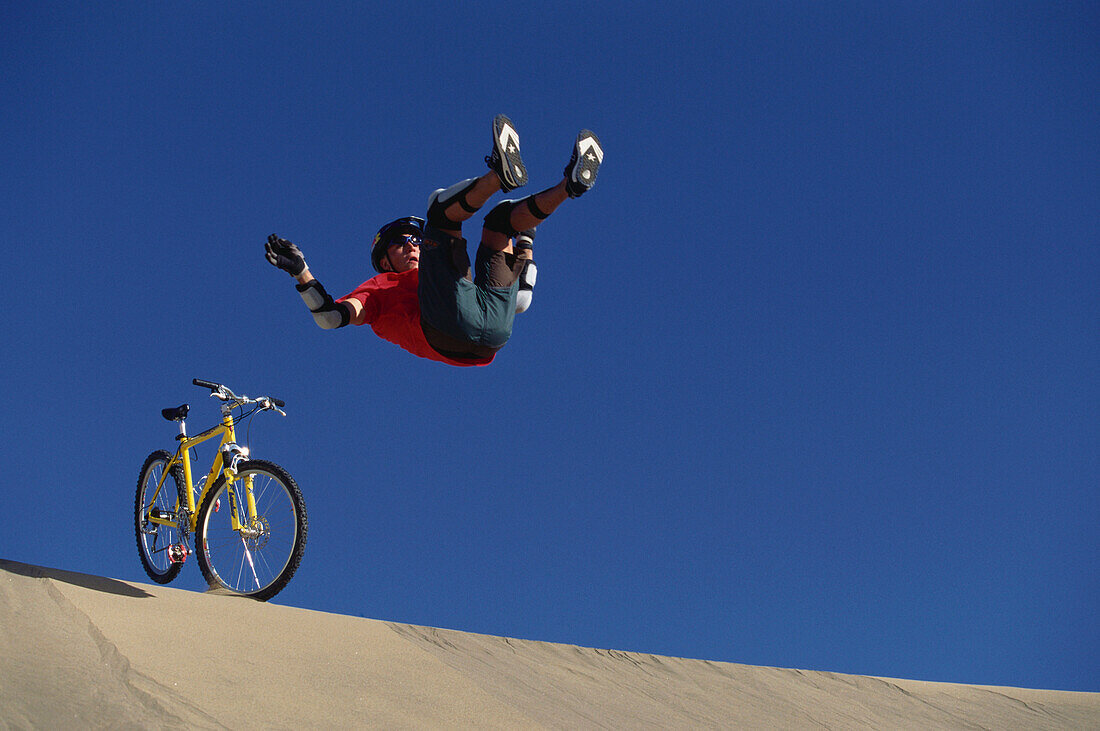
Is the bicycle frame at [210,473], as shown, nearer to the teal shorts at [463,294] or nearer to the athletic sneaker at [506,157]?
the teal shorts at [463,294]

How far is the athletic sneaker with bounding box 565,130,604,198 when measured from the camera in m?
4.07

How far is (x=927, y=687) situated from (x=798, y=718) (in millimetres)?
2762

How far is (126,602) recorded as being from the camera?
448 centimetres

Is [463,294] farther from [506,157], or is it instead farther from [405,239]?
[405,239]

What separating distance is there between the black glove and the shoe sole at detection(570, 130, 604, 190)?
1.54m

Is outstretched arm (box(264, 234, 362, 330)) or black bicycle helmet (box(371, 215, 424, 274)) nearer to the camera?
outstretched arm (box(264, 234, 362, 330))

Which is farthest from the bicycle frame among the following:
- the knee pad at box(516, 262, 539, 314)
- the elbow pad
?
the knee pad at box(516, 262, 539, 314)

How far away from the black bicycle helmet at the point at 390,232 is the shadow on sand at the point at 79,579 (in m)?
2.33

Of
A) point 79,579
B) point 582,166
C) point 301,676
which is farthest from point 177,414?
point 582,166

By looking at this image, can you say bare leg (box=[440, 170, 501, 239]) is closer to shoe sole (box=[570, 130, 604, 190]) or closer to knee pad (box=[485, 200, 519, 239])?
knee pad (box=[485, 200, 519, 239])

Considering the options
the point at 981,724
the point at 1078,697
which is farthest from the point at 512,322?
the point at 1078,697

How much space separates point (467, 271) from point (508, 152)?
0.65 meters

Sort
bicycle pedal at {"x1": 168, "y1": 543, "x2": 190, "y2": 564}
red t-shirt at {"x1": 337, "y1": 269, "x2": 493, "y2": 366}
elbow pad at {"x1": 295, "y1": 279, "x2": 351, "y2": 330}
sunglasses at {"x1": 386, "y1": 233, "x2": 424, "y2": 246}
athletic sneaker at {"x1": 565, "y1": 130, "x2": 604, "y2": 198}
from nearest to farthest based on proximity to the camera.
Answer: athletic sneaker at {"x1": 565, "y1": 130, "x2": 604, "y2": 198} → elbow pad at {"x1": 295, "y1": 279, "x2": 351, "y2": 330} → red t-shirt at {"x1": 337, "y1": 269, "x2": 493, "y2": 366} → sunglasses at {"x1": 386, "y1": 233, "x2": 424, "y2": 246} → bicycle pedal at {"x1": 168, "y1": 543, "x2": 190, "y2": 564}

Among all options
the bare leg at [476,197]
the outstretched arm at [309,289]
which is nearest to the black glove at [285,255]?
the outstretched arm at [309,289]
